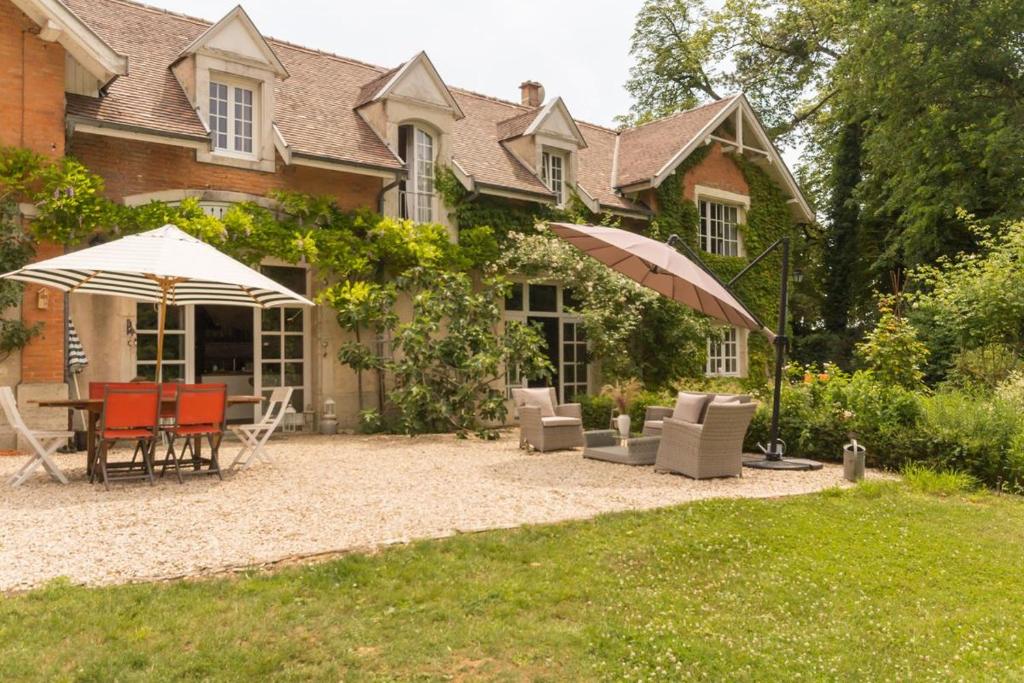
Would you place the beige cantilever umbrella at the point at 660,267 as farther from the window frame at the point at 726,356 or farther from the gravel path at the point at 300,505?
the window frame at the point at 726,356

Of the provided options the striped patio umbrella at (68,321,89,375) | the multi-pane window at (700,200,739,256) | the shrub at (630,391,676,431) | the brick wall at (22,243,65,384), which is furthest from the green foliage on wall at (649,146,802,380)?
the brick wall at (22,243,65,384)

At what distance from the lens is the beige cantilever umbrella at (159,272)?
7.74 m

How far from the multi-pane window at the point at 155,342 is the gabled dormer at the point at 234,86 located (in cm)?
252

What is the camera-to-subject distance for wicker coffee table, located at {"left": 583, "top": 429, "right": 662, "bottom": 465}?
9742 millimetres

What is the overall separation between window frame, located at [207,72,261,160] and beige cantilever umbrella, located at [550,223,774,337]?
6.33 meters

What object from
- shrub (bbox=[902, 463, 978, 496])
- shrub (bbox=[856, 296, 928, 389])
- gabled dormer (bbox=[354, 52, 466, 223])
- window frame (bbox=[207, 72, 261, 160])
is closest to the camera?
shrub (bbox=[902, 463, 978, 496])

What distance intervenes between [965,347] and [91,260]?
15.5 m

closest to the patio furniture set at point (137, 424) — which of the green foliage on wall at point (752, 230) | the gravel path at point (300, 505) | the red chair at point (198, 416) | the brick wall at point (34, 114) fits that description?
the red chair at point (198, 416)

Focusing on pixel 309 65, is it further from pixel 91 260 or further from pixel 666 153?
pixel 91 260

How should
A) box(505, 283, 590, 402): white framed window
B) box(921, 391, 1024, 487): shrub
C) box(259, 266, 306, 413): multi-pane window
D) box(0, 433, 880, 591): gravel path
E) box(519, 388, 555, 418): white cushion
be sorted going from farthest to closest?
box(505, 283, 590, 402): white framed window, box(259, 266, 306, 413): multi-pane window, box(519, 388, 555, 418): white cushion, box(921, 391, 1024, 487): shrub, box(0, 433, 880, 591): gravel path

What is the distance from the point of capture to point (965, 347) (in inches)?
632

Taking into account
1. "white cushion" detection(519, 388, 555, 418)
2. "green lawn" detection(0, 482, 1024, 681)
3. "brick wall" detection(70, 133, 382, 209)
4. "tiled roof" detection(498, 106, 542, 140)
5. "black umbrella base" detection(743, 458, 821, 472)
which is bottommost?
"green lawn" detection(0, 482, 1024, 681)

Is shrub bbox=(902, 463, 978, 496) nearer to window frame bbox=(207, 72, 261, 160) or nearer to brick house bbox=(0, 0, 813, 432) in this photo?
brick house bbox=(0, 0, 813, 432)

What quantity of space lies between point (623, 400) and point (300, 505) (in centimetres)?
776
